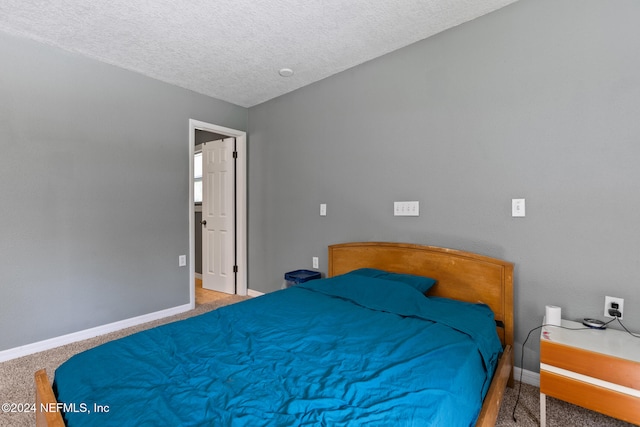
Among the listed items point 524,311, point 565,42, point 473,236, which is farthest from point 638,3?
point 524,311

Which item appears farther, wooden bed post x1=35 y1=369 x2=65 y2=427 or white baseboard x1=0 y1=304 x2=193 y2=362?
white baseboard x1=0 y1=304 x2=193 y2=362

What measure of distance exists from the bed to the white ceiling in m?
1.74

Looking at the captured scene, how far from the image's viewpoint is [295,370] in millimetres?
1180

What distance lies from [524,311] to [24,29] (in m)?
4.09

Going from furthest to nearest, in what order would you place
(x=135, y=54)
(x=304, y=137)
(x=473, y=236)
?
(x=304, y=137) < (x=135, y=54) < (x=473, y=236)

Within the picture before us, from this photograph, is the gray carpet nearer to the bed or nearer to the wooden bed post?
the bed

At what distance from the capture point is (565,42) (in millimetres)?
1803

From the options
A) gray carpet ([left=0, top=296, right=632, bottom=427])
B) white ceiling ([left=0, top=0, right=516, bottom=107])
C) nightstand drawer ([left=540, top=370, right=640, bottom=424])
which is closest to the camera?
nightstand drawer ([left=540, top=370, right=640, bottom=424])

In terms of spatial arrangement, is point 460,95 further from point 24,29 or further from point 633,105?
point 24,29

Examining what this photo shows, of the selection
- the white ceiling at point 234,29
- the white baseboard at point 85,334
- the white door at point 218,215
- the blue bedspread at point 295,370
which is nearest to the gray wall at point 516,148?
the white ceiling at point 234,29

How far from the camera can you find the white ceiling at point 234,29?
6.61 ft

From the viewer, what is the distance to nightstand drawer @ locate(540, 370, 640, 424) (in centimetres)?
130

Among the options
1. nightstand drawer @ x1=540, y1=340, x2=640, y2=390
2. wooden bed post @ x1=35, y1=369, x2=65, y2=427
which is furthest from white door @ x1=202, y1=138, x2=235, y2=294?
nightstand drawer @ x1=540, y1=340, x2=640, y2=390

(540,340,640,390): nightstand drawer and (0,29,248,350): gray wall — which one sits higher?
(0,29,248,350): gray wall
